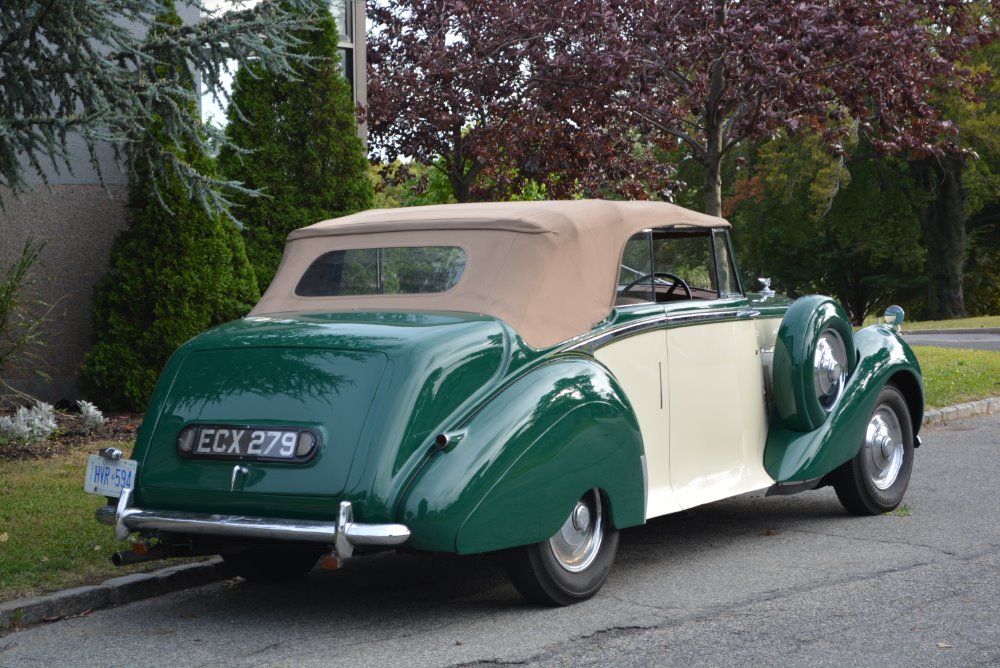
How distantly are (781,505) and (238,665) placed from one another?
447 centimetres

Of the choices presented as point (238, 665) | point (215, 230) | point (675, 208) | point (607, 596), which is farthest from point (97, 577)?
point (215, 230)

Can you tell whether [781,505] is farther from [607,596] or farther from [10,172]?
[10,172]

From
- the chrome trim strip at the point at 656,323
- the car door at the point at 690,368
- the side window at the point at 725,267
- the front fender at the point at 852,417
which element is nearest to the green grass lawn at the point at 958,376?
the front fender at the point at 852,417

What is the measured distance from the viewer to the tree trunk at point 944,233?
129 ft

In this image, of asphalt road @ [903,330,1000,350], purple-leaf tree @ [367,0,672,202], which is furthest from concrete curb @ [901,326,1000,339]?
purple-leaf tree @ [367,0,672,202]

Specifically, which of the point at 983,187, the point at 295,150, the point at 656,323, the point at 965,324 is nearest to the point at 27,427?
the point at 295,150

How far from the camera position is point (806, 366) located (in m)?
7.12

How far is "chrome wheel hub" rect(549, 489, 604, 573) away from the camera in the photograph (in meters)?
5.70

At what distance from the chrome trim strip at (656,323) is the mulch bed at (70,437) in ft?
17.5

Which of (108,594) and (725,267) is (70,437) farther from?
(725,267)

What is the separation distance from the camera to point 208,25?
945 cm

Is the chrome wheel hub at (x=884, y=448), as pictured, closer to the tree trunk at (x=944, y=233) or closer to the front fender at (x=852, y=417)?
the front fender at (x=852, y=417)

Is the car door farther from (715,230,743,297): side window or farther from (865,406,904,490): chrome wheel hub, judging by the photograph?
(865,406,904,490): chrome wheel hub

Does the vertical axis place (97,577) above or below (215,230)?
below
